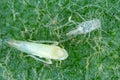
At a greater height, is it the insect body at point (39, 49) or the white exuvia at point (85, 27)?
the white exuvia at point (85, 27)

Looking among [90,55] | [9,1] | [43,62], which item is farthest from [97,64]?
[9,1]

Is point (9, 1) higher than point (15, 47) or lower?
higher

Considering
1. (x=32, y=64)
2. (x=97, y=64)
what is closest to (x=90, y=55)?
(x=97, y=64)

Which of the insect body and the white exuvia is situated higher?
the white exuvia

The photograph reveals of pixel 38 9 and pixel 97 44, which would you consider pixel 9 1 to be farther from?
pixel 97 44

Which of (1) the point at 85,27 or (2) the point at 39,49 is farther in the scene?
(1) the point at 85,27

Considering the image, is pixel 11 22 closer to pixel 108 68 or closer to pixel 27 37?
pixel 27 37

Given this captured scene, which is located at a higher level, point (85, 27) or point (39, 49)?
point (85, 27)

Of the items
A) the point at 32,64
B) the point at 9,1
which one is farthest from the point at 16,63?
the point at 9,1

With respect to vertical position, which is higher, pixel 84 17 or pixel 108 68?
pixel 84 17
